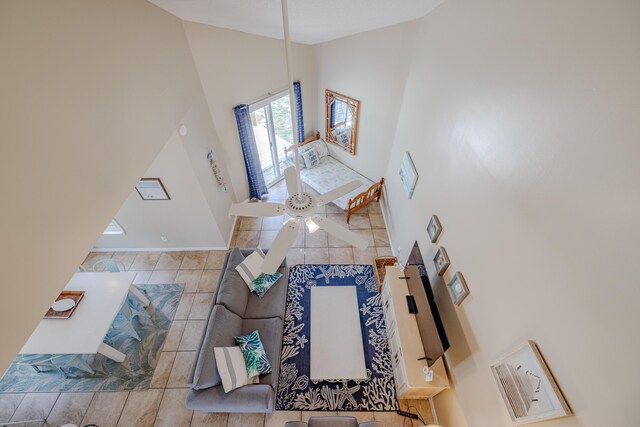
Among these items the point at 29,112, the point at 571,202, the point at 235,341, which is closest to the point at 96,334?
the point at 235,341

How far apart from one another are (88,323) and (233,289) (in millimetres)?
1699

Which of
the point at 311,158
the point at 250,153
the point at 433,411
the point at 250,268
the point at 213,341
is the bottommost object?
the point at 433,411

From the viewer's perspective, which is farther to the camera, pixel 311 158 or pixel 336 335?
pixel 311 158

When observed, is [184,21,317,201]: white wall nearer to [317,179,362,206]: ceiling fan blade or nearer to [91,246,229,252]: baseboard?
[91,246,229,252]: baseboard

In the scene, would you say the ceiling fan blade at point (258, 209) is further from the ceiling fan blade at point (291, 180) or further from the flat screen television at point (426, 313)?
the flat screen television at point (426, 313)

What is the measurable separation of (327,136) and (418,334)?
450 centimetres

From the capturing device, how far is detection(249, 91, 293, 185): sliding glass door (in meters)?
5.18

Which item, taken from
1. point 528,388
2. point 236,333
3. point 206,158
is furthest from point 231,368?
point 206,158

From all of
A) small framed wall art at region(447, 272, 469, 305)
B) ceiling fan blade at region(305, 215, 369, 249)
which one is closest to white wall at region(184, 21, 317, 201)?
ceiling fan blade at region(305, 215, 369, 249)

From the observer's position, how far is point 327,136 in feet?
20.2

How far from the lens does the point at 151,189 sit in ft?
12.9

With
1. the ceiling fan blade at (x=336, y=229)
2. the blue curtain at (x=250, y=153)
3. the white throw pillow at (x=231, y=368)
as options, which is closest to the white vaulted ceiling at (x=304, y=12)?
the blue curtain at (x=250, y=153)

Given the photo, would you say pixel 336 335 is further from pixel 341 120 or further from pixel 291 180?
pixel 341 120

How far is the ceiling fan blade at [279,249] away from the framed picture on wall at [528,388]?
1665mm
